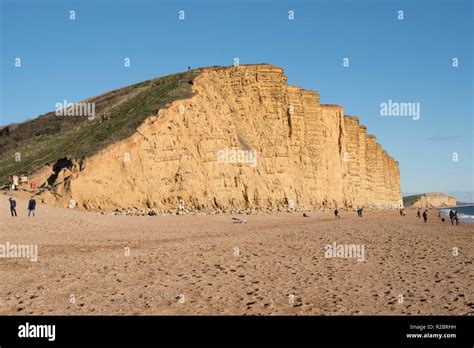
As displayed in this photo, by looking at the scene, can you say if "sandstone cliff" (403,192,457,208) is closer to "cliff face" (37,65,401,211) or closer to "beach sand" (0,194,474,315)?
"cliff face" (37,65,401,211)

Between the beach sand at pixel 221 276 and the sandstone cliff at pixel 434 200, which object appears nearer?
the beach sand at pixel 221 276

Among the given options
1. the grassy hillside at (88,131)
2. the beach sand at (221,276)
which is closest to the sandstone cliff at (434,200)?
the grassy hillside at (88,131)

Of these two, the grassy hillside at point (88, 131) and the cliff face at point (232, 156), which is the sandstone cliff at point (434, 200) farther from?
the grassy hillside at point (88, 131)

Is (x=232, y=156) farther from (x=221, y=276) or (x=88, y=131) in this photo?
(x=221, y=276)

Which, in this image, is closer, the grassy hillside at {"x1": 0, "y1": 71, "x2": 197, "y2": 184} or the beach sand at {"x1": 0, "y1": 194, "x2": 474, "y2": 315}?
the beach sand at {"x1": 0, "y1": 194, "x2": 474, "y2": 315}

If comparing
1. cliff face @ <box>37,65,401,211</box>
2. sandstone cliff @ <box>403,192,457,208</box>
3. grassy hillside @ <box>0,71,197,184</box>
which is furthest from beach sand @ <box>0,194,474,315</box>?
sandstone cliff @ <box>403,192,457,208</box>
